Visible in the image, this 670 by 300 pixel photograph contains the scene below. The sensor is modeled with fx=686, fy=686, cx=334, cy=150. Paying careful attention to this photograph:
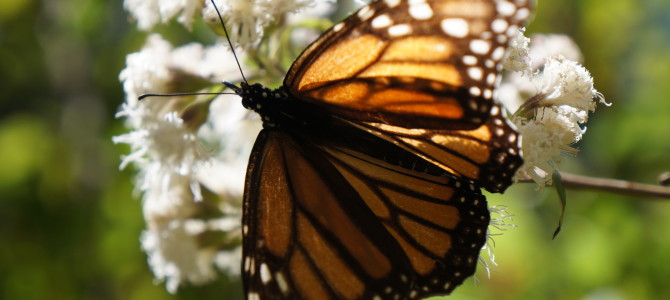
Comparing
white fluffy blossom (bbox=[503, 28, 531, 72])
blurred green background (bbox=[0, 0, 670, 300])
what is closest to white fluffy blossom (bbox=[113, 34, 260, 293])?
white fluffy blossom (bbox=[503, 28, 531, 72])

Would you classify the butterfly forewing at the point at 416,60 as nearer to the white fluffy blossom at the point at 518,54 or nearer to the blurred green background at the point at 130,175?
the white fluffy blossom at the point at 518,54

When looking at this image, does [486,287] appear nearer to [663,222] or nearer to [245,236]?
[663,222]

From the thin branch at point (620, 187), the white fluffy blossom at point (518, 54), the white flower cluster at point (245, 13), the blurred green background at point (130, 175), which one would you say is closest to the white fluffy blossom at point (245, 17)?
the white flower cluster at point (245, 13)

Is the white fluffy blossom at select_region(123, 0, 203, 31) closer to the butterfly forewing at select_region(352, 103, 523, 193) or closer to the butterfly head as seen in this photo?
the butterfly head

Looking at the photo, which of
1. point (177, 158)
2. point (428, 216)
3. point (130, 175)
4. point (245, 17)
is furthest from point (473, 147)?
point (130, 175)

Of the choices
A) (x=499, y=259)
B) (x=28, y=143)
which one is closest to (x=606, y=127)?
(x=499, y=259)

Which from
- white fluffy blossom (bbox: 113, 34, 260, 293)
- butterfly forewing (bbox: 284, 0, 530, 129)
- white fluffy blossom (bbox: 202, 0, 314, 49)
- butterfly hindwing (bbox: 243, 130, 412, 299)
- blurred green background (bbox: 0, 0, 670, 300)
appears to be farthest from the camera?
blurred green background (bbox: 0, 0, 670, 300)

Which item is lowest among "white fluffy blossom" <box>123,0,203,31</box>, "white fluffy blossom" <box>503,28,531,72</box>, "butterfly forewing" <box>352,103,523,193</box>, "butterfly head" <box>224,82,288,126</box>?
"butterfly forewing" <box>352,103,523,193</box>
